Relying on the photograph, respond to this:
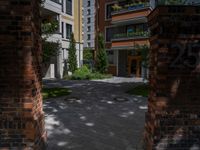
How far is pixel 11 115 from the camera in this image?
146 inches

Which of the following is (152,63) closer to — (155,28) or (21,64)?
(155,28)

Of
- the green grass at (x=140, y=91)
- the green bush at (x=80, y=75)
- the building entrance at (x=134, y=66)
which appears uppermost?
the building entrance at (x=134, y=66)

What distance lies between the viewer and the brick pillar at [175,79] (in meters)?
3.69

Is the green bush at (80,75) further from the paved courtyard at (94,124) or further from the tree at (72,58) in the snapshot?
the paved courtyard at (94,124)

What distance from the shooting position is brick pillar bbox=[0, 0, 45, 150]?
3.51m

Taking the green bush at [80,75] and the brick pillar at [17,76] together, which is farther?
the green bush at [80,75]

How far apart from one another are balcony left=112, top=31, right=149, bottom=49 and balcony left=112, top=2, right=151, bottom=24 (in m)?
1.67

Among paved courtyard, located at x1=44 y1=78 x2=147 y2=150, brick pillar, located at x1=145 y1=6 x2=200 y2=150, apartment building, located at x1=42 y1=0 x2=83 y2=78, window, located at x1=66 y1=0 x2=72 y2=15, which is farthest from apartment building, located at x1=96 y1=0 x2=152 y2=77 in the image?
brick pillar, located at x1=145 y1=6 x2=200 y2=150

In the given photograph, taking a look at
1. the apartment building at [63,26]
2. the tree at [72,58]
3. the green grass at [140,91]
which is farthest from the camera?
the tree at [72,58]

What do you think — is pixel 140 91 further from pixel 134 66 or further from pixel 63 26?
pixel 63 26

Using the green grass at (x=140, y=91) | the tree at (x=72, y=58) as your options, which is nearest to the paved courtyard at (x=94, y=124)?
the green grass at (x=140, y=91)

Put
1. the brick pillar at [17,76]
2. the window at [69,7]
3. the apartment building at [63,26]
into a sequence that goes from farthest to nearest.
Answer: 1. the window at [69,7]
2. the apartment building at [63,26]
3. the brick pillar at [17,76]

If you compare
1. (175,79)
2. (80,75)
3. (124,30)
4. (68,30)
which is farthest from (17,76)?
(124,30)

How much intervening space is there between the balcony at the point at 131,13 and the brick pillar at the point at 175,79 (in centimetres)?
1922
